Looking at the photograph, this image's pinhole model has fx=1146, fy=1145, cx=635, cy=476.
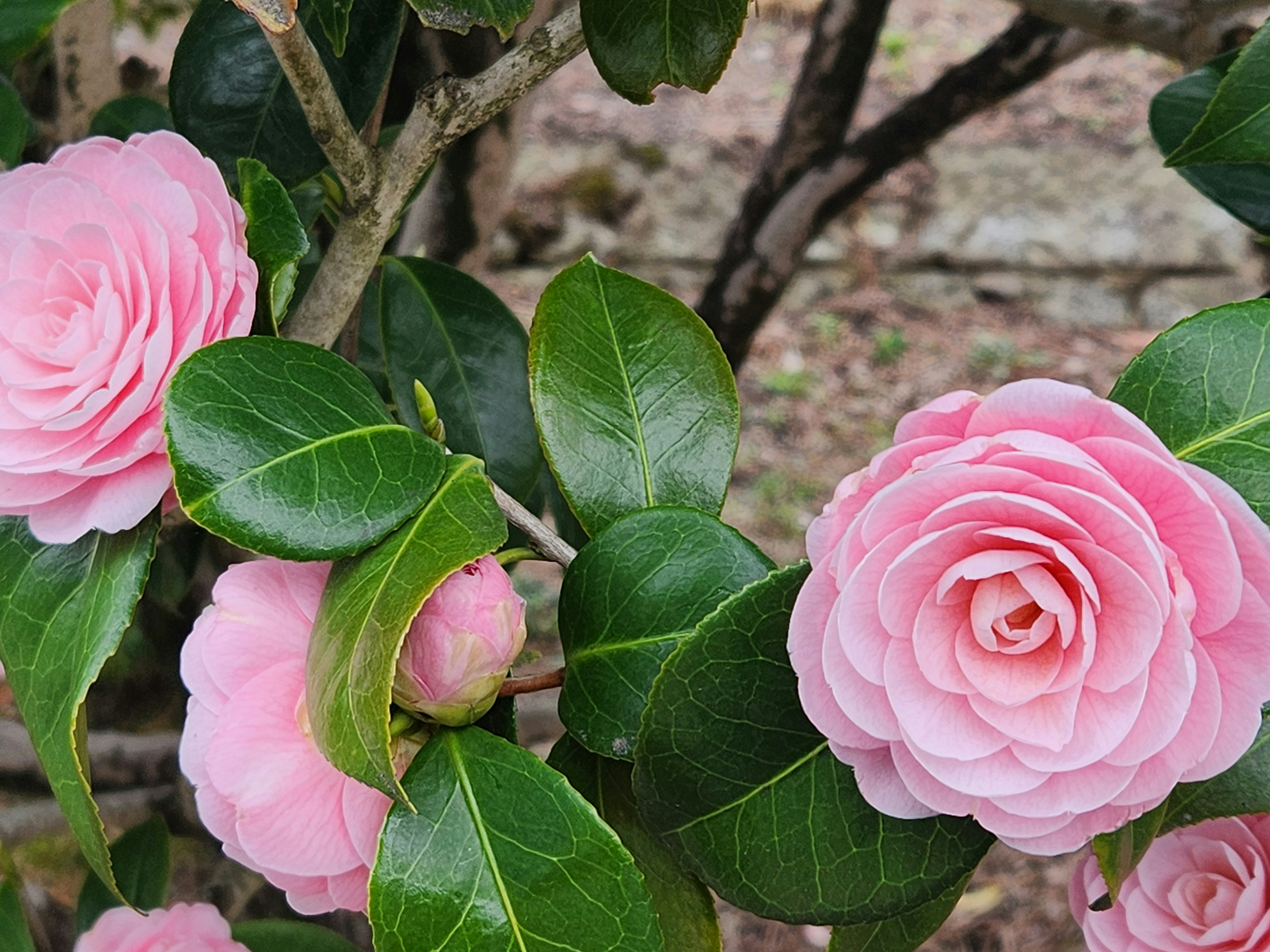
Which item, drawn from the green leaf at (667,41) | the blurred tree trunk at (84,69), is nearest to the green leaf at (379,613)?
the green leaf at (667,41)

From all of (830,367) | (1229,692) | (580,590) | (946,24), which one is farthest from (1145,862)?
(946,24)

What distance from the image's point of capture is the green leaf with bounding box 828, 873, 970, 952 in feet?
1.79

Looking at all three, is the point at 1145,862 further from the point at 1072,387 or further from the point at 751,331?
the point at 751,331

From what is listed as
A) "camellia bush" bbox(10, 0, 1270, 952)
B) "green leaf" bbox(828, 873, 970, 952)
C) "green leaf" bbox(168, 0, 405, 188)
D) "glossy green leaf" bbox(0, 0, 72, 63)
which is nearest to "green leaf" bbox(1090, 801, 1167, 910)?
"camellia bush" bbox(10, 0, 1270, 952)

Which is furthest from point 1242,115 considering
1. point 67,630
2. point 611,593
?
point 67,630

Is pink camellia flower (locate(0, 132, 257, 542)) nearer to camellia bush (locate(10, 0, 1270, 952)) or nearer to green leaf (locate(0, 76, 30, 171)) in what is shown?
camellia bush (locate(10, 0, 1270, 952))

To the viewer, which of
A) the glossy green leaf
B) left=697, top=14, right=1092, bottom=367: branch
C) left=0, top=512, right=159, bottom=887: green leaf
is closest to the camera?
left=0, top=512, right=159, bottom=887: green leaf

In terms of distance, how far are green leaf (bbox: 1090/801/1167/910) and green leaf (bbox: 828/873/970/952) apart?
0.11 meters

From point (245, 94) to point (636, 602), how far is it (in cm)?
39

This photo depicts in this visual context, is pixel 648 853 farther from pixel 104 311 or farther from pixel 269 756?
pixel 104 311

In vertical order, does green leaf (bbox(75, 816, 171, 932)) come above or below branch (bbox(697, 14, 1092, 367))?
below

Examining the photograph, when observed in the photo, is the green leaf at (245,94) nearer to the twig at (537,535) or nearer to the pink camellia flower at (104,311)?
the pink camellia flower at (104,311)

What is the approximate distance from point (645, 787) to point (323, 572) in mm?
176

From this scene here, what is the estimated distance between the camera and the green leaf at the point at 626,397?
0.58m
